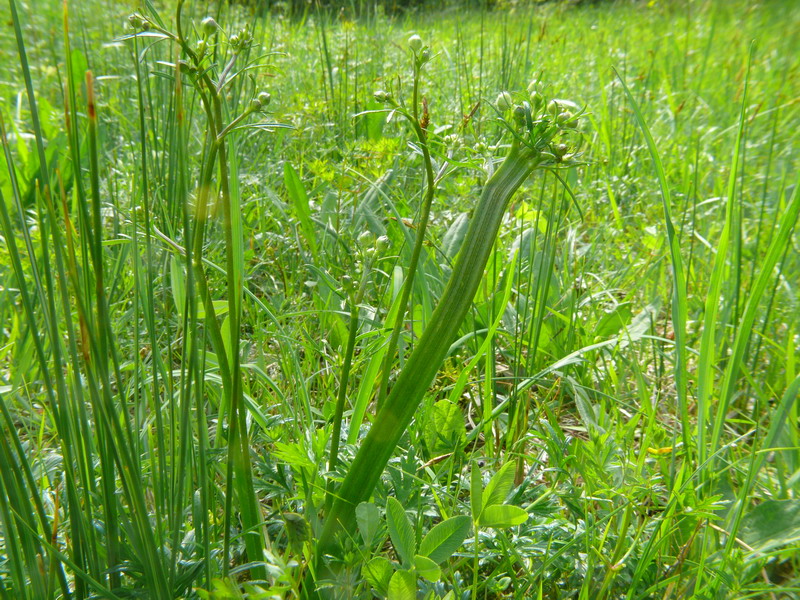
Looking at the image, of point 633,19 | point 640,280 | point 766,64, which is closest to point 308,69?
point 640,280

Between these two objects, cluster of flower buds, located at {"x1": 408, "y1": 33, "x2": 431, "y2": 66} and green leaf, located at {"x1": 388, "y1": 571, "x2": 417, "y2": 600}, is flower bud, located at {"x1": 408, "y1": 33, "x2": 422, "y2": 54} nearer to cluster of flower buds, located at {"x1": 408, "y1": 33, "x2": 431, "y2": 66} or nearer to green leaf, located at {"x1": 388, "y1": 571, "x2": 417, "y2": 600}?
cluster of flower buds, located at {"x1": 408, "y1": 33, "x2": 431, "y2": 66}

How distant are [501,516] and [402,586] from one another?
5.6 inches

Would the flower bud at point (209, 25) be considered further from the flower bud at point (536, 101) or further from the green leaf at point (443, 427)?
the green leaf at point (443, 427)

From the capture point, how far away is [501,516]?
698 mm

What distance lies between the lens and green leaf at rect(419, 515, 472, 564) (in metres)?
0.68

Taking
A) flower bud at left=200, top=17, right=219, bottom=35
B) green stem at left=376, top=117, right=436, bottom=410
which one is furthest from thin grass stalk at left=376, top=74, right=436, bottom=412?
flower bud at left=200, top=17, right=219, bottom=35

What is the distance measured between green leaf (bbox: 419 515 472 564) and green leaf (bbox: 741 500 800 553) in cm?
45

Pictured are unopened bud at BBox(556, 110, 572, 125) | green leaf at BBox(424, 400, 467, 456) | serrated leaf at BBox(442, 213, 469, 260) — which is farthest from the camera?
→ serrated leaf at BBox(442, 213, 469, 260)

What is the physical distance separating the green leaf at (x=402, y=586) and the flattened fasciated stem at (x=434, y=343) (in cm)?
11

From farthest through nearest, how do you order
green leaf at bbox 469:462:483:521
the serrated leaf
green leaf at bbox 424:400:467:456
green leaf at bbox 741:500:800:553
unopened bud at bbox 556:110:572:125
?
the serrated leaf
green leaf at bbox 424:400:467:456
green leaf at bbox 741:500:800:553
green leaf at bbox 469:462:483:521
unopened bud at bbox 556:110:572:125

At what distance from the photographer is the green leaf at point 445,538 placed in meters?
0.68

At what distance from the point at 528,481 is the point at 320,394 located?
0.49m

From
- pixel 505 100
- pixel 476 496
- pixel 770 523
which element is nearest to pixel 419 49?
pixel 505 100

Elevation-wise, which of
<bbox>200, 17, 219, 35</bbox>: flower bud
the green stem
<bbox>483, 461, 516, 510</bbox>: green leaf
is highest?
<bbox>200, 17, 219, 35</bbox>: flower bud
